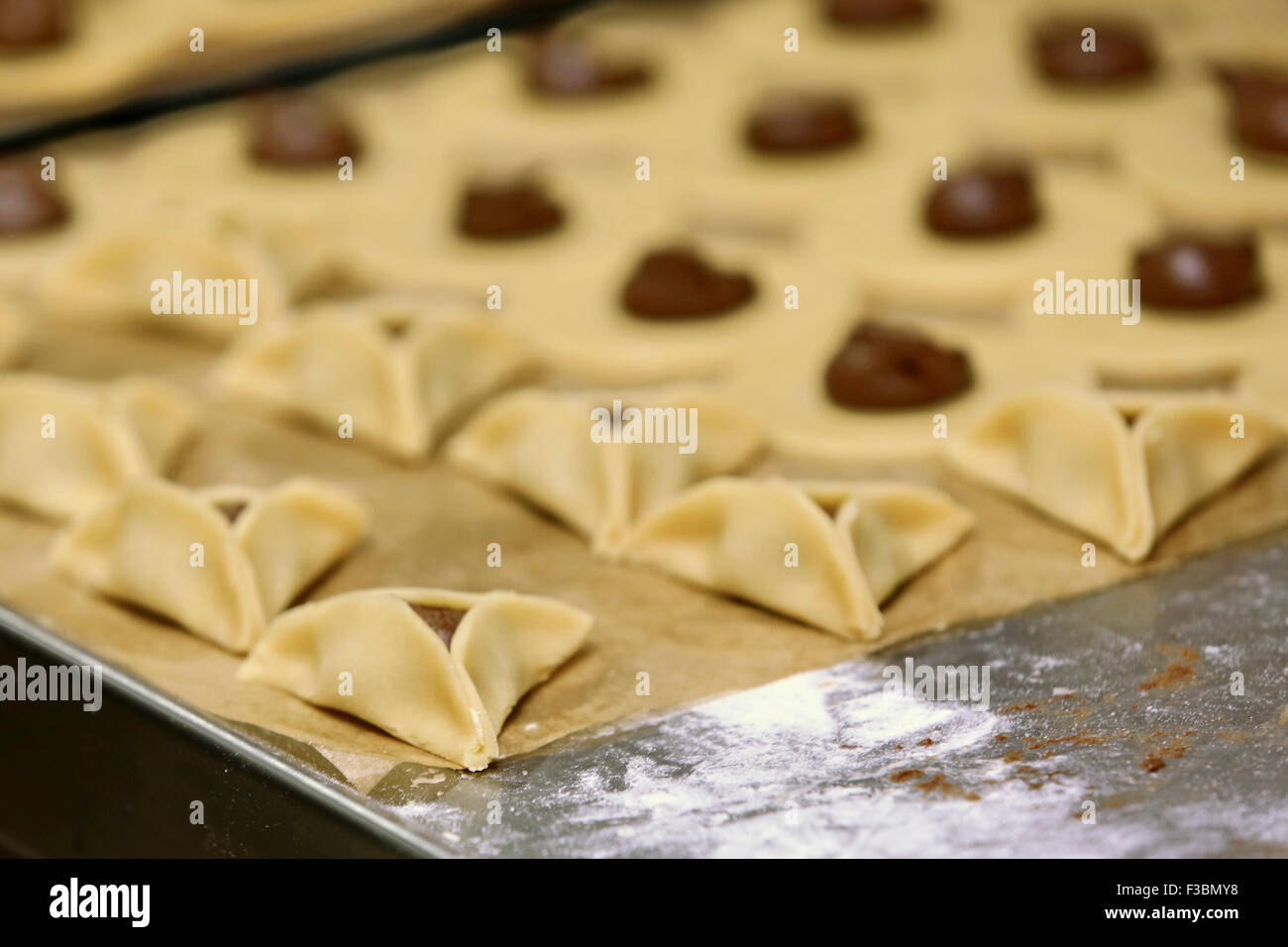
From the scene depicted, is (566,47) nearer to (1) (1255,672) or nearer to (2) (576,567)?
(2) (576,567)

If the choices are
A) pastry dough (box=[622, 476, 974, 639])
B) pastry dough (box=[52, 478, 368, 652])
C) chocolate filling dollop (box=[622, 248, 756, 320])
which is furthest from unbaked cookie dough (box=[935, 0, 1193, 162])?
pastry dough (box=[52, 478, 368, 652])

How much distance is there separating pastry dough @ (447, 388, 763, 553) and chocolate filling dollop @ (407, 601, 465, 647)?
387mm

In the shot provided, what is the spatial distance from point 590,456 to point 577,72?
1.71 metres

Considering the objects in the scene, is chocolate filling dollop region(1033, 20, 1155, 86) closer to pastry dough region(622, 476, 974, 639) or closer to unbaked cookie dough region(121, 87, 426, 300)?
unbaked cookie dough region(121, 87, 426, 300)

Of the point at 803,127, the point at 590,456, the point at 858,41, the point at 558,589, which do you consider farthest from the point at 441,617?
the point at 858,41

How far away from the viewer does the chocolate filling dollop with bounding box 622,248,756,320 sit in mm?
3037

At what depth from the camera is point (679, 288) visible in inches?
119

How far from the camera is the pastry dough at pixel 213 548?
237 centimetres

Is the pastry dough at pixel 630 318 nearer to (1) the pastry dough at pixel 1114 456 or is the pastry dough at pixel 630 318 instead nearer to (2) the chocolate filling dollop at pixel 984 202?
(2) the chocolate filling dollop at pixel 984 202

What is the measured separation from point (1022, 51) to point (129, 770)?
2995 mm

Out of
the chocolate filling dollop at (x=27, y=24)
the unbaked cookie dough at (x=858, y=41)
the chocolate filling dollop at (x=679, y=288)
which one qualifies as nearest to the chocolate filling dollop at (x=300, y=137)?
the chocolate filling dollop at (x=27, y=24)

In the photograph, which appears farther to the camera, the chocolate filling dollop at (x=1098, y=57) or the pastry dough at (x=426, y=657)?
the chocolate filling dollop at (x=1098, y=57)

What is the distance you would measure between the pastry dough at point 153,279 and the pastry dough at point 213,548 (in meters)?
0.87

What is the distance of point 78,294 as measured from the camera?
Answer: 3484 millimetres
